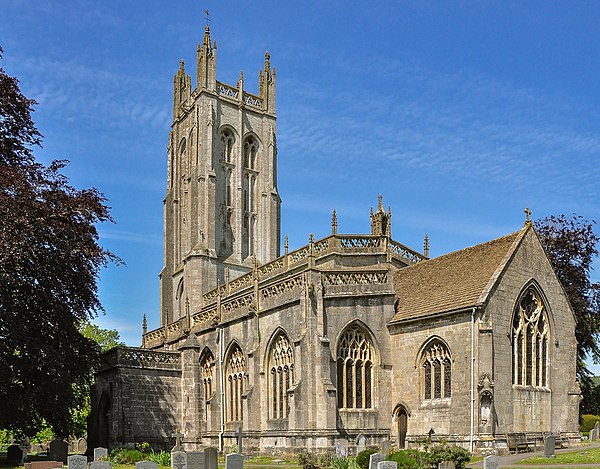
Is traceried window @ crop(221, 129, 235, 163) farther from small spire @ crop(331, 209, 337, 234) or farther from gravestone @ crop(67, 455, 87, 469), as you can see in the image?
gravestone @ crop(67, 455, 87, 469)

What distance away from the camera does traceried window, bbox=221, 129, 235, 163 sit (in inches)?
2318

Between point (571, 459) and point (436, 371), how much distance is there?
268 inches

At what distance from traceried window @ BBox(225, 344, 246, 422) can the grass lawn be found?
664 inches

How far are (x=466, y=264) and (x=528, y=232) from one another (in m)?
3.08

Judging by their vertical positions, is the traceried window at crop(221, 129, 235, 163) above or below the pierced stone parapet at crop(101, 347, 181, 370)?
above

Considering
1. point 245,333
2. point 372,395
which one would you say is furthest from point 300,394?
point 245,333

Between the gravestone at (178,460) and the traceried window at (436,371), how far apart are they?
1169 cm

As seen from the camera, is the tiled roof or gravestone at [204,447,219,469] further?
the tiled roof

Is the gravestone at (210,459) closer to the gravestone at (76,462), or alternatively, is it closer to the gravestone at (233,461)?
the gravestone at (233,461)

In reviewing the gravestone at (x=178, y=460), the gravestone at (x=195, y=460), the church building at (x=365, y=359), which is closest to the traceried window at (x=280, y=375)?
the church building at (x=365, y=359)

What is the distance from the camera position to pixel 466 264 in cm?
3362

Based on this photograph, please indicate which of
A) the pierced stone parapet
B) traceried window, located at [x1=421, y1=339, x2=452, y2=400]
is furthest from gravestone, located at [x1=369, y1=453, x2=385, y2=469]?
the pierced stone parapet

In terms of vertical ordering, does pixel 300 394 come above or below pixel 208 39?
below

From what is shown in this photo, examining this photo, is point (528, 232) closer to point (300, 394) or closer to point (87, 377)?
point (300, 394)
